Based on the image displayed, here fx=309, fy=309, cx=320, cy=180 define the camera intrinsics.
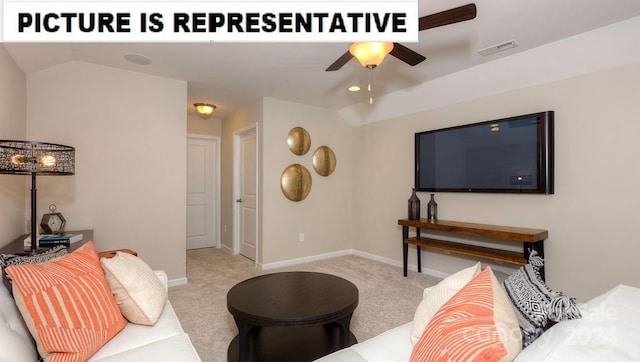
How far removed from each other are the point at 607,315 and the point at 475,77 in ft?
9.22

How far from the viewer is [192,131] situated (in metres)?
5.28

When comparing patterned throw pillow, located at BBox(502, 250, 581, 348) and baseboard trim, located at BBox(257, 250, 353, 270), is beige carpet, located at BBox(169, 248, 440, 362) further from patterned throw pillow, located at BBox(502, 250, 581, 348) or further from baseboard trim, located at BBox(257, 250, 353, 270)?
patterned throw pillow, located at BBox(502, 250, 581, 348)

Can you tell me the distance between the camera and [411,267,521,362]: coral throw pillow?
31.4 inches

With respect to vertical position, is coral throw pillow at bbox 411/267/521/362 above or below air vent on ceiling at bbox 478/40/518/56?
below

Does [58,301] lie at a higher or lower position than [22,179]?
lower

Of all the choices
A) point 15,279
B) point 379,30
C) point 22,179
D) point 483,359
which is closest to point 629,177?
point 379,30

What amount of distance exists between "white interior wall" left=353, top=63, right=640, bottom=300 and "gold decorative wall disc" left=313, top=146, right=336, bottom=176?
1.81 m

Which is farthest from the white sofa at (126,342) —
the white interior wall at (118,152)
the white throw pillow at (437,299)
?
the white interior wall at (118,152)

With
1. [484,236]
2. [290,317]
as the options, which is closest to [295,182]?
[484,236]

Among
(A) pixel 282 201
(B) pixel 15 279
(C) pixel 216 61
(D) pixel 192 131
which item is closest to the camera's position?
(B) pixel 15 279

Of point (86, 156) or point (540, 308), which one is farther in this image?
point (86, 156)

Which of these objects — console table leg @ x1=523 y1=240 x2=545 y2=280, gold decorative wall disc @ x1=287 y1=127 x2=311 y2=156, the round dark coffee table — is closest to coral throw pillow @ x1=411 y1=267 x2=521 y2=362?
the round dark coffee table

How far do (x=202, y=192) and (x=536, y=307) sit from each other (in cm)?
523

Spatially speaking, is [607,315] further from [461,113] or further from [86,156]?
[86,156]
